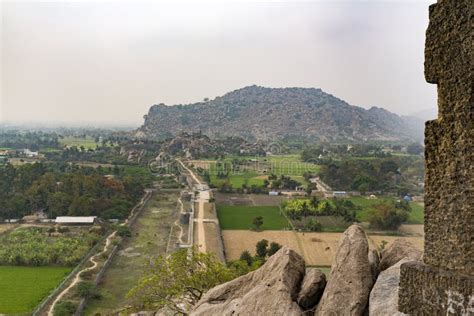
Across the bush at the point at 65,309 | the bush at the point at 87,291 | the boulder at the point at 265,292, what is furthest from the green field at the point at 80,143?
the boulder at the point at 265,292

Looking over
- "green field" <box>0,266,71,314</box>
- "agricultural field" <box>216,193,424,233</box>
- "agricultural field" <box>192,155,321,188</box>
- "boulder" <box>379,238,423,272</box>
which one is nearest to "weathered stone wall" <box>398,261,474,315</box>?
"boulder" <box>379,238,423,272</box>

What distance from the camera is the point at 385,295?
659cm

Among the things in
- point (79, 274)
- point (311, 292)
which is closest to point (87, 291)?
point (79, 274)

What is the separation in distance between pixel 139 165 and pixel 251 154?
37.7 m

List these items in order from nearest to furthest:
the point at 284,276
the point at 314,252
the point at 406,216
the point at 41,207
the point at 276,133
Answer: the point at 284,276, the point at 314,252, the point at 406,216, the point at 41,207, the point at 276,133

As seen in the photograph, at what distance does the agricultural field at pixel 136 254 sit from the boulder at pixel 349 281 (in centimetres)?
1042

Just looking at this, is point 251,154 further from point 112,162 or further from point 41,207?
point 41,207

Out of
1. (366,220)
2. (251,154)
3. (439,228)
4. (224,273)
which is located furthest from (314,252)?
(251,154)

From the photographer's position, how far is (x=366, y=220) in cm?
4388

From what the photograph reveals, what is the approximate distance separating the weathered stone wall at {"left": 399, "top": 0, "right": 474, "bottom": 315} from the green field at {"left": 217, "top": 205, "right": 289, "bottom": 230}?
121ft

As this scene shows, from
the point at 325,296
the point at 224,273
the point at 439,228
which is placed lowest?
the point at 224,273

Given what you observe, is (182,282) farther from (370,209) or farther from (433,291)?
(370,209)

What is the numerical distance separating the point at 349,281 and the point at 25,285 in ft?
85.4

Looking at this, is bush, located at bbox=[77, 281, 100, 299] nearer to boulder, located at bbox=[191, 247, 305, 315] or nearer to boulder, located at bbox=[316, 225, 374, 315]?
boulder, located at bbox=[191, 247, 305, 315]
